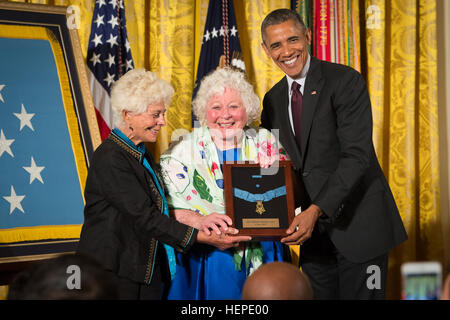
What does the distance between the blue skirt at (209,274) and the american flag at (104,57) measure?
1.38m

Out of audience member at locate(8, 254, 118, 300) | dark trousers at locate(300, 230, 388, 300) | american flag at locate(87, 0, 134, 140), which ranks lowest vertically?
dark trousers at locate(300, 230, 388, 300)

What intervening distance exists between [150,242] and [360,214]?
1067 mm

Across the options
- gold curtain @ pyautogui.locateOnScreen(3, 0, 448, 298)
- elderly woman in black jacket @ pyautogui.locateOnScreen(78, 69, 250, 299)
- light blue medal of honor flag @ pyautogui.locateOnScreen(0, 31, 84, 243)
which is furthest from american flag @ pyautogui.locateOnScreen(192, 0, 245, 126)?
elderly woman in black jacket @ pyautogui.locateOnScreen(78, 69, 250, 299)

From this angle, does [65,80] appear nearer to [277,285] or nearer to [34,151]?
[34,151]

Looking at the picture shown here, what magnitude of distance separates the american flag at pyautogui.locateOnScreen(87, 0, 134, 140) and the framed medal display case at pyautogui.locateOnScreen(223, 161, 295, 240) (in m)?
1.45

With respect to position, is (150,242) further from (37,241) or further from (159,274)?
(37,241)

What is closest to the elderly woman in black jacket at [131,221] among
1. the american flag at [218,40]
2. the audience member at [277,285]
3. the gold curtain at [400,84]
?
the audience member at [277,285]

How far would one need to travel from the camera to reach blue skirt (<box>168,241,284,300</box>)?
226 centimetres

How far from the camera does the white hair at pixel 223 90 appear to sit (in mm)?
2396

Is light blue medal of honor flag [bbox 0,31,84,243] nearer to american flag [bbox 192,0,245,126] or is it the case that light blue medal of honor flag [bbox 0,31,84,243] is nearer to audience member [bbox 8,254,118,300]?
american flag [bbox 192,0,245,126]

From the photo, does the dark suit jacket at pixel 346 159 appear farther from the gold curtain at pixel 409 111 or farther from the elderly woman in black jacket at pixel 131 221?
the gold curtain at pixel 409 111
